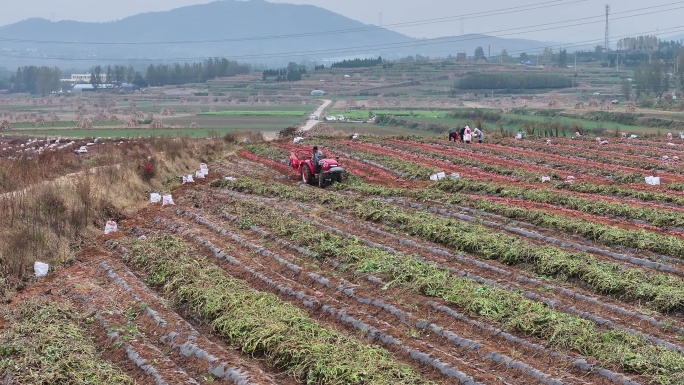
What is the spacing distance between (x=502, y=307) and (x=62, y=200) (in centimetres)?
1140

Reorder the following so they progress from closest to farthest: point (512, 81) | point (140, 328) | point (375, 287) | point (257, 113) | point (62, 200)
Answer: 1. point (140, 328)
2. point (375, 287)
3. point (62, 200)
4. point (257, 113)
5. point (512, 81)

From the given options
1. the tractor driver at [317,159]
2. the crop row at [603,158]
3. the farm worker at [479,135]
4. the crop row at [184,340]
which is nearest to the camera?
the crop row at [184,340]

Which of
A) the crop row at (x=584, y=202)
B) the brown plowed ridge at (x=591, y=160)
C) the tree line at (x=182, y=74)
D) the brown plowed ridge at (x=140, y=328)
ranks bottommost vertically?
the brown plowed ridge at (x=140, y=328)

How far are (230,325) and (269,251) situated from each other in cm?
413

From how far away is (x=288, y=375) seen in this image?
873 cm

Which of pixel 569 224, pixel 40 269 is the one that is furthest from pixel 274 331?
pixel 569 224

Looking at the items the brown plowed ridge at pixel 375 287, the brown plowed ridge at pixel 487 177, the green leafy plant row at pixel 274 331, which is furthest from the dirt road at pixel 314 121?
the green leafy plant row at pixel 274 331

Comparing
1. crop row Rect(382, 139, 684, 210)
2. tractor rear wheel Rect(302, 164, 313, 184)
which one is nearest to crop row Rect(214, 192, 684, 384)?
tractor rear wheel Rect(302, 164, 313, 184)

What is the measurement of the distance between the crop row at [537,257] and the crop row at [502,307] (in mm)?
1406

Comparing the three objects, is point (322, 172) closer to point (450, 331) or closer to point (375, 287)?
point (375, 287)

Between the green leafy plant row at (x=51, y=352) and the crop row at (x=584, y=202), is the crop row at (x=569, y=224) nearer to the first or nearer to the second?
the crop row at (x=584, y=202)

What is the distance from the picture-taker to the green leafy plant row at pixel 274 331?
8.34m

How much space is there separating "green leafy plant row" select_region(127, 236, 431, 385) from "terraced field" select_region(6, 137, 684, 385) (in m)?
0.03

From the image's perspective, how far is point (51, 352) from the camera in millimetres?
9156
